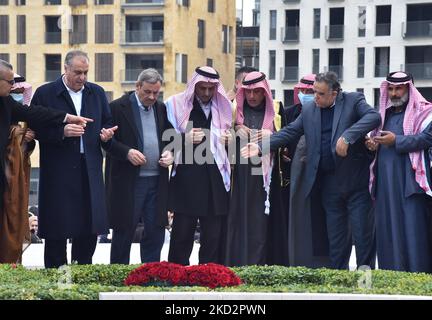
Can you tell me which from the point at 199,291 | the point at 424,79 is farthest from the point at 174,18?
the point at 199,291

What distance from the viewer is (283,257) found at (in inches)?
459

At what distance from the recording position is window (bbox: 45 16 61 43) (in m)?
65.8

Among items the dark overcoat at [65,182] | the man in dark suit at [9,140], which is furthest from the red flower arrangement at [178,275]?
the man in dark suit at [9,140]

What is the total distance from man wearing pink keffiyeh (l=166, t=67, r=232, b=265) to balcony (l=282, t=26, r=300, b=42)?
59.4m

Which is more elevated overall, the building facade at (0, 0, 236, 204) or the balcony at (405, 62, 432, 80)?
the building facade at (0, 0, 236, 204)

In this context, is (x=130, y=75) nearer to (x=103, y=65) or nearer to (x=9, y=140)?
(x=103, y=65)

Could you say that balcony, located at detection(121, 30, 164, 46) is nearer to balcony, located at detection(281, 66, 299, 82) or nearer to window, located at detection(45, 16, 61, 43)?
window, located at detection(45, 16, 61, 43)

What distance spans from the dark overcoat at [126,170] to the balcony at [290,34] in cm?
5941

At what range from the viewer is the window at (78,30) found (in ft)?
214

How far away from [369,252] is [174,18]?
54.0m

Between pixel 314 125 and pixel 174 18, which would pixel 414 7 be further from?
pixel 314 125

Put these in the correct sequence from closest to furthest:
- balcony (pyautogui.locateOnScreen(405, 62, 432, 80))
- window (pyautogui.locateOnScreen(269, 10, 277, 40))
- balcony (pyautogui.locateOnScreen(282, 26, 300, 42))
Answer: balcony (pyautogui.locateOnScreen(405, 62, 432, 80)) < balcony (pyautogui.locateOnScreen(282, 26, 300, 42)) < window (pyautogui.locateOnScreen(269, 10, 277, 40))

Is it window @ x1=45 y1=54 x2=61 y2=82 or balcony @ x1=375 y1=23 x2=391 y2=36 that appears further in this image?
balcony @ x1=375 y1=23 x2=391 y2=36

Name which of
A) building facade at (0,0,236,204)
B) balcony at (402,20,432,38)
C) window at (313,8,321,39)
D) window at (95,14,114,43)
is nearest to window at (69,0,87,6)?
building facade at (0,0,236,204)
